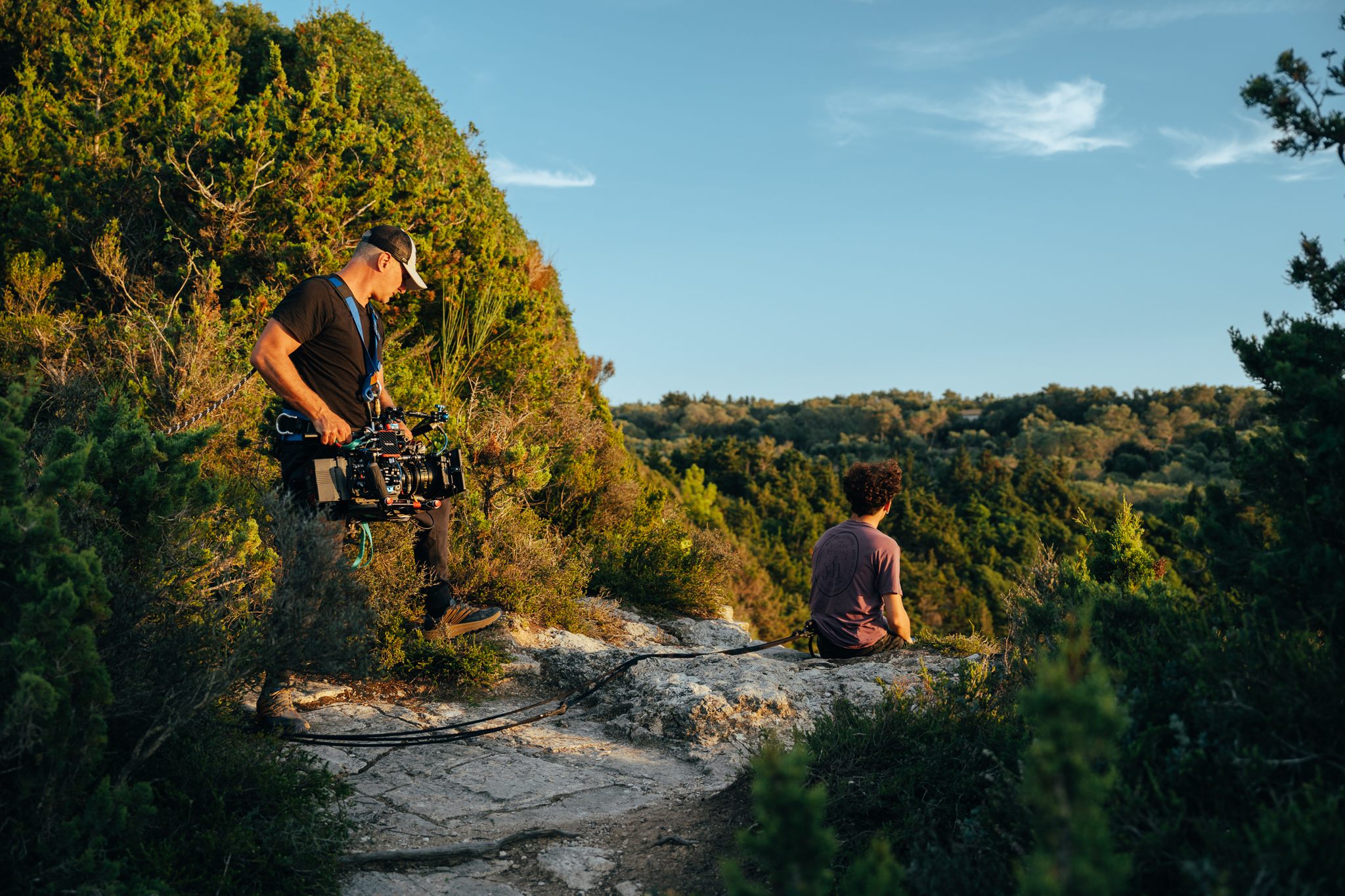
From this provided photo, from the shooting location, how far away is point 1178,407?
42.1 metres

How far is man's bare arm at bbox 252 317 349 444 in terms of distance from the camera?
3395 millimetres

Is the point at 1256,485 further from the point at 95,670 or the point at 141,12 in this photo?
the point at 141,12

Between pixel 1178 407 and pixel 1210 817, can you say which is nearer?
pixel 1210 817

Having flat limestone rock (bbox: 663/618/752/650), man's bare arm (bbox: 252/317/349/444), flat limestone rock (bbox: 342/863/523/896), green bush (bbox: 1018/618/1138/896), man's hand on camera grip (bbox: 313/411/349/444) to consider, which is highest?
man's bare arm (bbox: 252/317/349/444)

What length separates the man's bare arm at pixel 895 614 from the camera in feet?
15.0

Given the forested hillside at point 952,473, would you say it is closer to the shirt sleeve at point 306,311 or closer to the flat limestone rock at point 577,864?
the flat limestone rock at point 577,864

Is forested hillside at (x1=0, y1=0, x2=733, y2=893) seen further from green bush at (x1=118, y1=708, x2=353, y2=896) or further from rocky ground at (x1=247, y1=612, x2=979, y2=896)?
rocky ground at (x1=247, y1=612, x2=979, y2=896)

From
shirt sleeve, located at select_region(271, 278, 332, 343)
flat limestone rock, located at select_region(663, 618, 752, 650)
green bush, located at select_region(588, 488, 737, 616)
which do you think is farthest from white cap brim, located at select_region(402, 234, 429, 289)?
flat limestone rock, located at select_region(663, 618, 752, 650)

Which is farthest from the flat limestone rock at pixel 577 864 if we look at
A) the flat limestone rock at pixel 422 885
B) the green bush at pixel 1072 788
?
the green bush at pixel 1072 788

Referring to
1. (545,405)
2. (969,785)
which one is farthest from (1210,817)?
(545,405)

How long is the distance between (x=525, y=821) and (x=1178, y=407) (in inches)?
1885

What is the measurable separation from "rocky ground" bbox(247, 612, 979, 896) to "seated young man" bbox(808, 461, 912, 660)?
17cm

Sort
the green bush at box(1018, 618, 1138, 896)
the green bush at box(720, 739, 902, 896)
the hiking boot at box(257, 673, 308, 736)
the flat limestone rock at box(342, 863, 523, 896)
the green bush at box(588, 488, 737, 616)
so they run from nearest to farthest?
the green bush at box(1018, 618, 1138, 896)
the green bush at box(720, 739, 902, 896)
the flat limestone rock at box(342, 863, 523, 896)
the hiking boot at box(257, 673, 308, 736)
the green bush at box(588, 488, 737, 616)

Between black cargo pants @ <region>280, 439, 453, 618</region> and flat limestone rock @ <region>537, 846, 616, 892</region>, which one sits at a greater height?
black cargo pants @ <region>280, 439, 453, 618</region>
